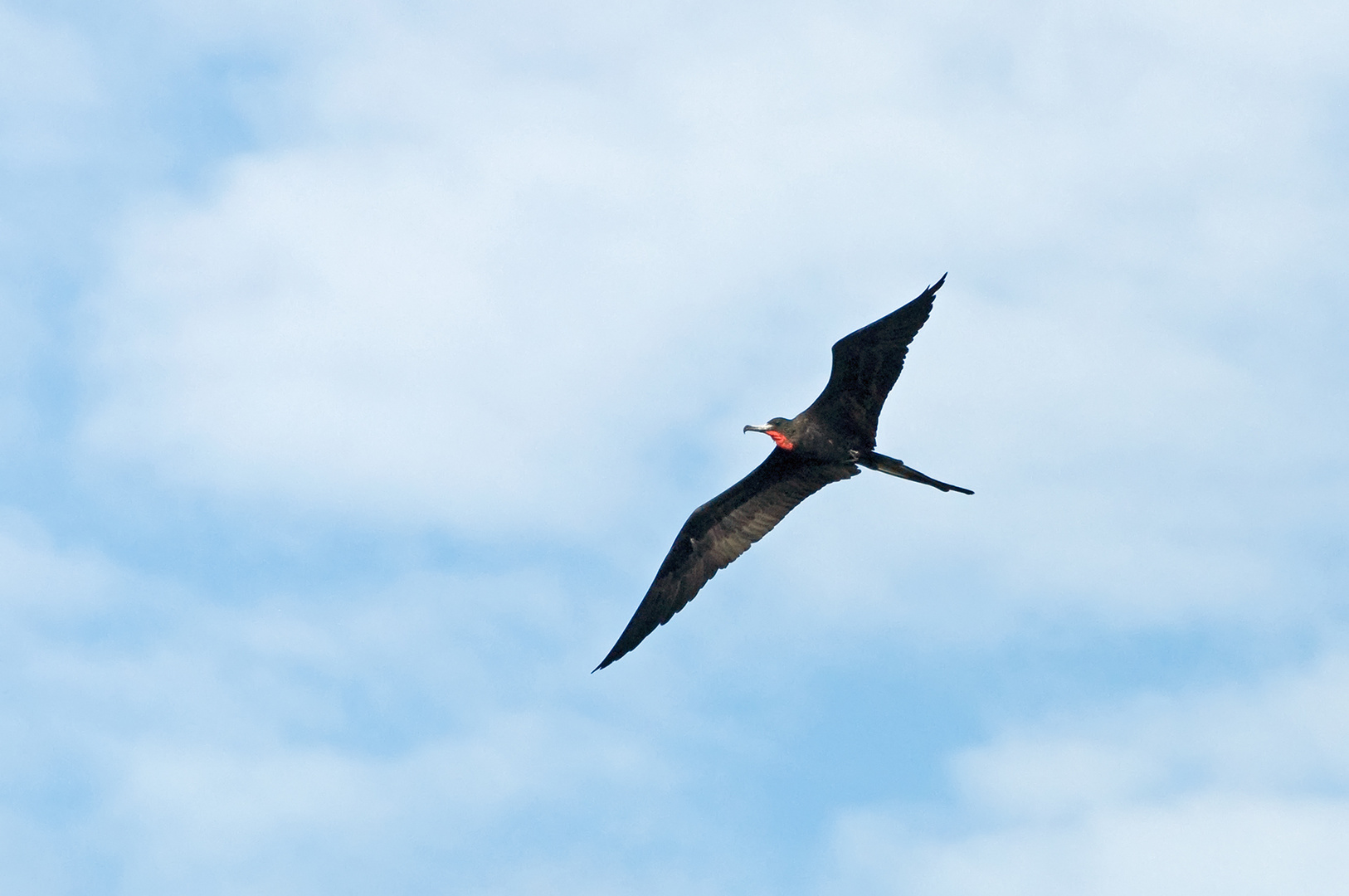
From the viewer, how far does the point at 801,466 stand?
20625mm

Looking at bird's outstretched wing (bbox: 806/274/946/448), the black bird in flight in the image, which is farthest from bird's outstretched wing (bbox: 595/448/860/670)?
bird's outstretched wing (bbox: 806/274/946/448)

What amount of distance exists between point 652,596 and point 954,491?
13.5 feet

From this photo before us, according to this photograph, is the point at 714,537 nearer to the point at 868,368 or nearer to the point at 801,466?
the point at 801,466

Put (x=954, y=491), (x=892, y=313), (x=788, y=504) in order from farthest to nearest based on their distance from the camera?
(x=788, y=504), (x=954, y=491), (x=892, y=313)

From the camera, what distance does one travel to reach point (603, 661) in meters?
20.7

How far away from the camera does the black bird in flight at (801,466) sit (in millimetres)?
18781

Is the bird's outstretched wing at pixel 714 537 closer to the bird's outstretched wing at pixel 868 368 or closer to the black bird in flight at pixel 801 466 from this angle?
the black bird in flight at pixel 801 466

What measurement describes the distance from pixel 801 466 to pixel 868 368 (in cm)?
205

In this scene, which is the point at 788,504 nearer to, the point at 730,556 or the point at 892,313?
the point at 730,556

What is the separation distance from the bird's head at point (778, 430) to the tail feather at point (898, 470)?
889mm

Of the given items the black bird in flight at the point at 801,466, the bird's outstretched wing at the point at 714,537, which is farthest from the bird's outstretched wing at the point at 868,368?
the bird's outstretched wing at the point at 714,537

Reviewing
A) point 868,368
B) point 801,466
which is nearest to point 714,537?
point 801,466

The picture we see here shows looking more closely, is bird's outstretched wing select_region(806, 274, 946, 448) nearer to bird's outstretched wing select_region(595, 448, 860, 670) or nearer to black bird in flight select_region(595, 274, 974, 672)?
black bird in flight select_region(595, 274, 974, 672)

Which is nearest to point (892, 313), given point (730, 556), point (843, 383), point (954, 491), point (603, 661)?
point (843, 383)
